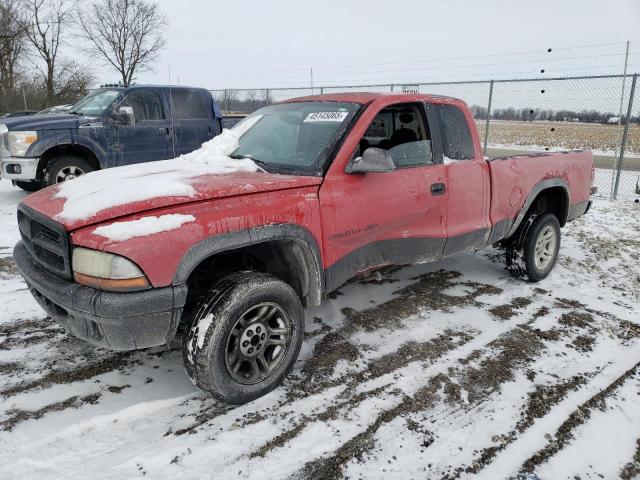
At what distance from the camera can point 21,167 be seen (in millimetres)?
7027

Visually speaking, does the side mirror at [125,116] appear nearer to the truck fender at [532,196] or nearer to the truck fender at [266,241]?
the truck fender at [266,241]

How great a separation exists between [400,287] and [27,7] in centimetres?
3533

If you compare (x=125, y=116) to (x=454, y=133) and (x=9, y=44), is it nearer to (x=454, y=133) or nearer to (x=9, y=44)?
(x=454, y=133)

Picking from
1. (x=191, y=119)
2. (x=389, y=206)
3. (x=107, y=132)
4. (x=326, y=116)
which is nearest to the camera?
(x=389, y=206)

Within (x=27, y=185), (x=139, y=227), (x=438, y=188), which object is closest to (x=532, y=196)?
(x=438, y=188)

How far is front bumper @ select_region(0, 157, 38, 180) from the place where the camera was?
7023 mm

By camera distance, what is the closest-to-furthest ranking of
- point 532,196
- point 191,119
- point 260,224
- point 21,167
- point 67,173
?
1. point 260,224
2. point 532,196
3. point 21,167
4. point 67,173
5. point 191,119

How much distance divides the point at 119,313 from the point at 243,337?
2.33 feet

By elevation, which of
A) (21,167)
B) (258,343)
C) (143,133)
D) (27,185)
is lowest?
(258,343)

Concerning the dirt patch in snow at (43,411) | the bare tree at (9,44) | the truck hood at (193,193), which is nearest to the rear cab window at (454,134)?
the truck hood at (193,193)

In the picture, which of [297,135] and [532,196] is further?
[532,196]

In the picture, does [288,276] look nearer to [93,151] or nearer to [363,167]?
[363,167]

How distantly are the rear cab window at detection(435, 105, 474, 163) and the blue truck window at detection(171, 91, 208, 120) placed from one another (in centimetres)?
591

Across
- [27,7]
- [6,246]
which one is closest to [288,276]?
[6,246]
